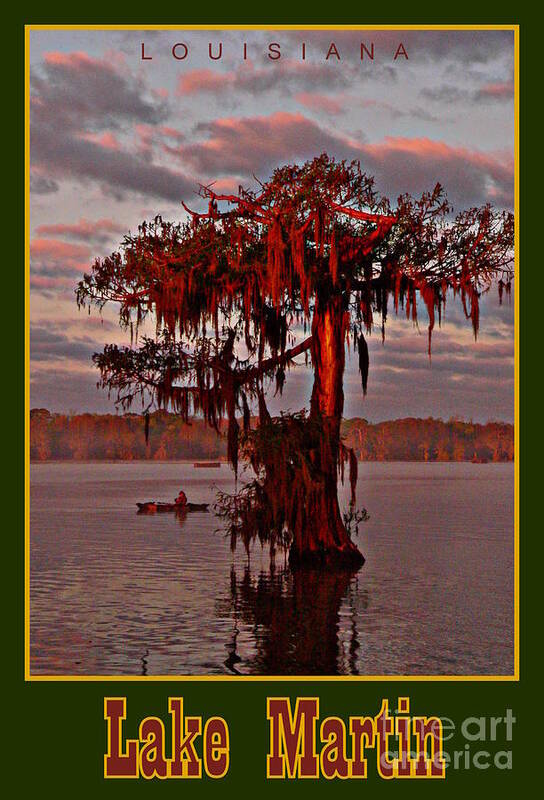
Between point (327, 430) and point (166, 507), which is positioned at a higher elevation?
point (327, 430)

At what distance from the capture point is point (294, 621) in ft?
76.8

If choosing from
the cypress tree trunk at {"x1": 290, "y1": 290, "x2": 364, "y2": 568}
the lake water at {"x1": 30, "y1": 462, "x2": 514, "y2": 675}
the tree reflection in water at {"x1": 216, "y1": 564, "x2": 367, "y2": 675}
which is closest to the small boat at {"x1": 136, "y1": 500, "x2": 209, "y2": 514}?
the lake water at {"x1": 30, "y1": 462, "x2": 514, "y2": 675}

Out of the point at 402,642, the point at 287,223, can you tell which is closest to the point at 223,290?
the point at 287,223

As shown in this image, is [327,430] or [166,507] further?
[166,507]

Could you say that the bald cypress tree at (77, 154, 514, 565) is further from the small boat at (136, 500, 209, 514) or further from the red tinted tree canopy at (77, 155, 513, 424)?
the small boat at (136, 500, 209, 514)

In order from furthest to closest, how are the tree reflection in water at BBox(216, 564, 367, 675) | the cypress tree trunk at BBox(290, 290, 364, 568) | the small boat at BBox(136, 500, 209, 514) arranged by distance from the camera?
the small boat at BBox(136, 500, 209, 514), the cypress tree trunk at BBox(290, 290, 364, 568), the tree reflection in water at BBox(216, 564, 367, 675)

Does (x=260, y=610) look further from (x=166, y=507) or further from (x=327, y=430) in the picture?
(x=166, y=507)

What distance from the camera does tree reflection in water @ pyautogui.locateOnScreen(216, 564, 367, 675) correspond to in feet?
61.6

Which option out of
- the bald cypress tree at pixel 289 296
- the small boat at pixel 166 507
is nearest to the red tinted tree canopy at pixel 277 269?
the bald cypress tree at pixel 289 296

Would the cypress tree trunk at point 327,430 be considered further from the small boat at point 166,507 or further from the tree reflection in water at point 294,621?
the small boat at point 166,507

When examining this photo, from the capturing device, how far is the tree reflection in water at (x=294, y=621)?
18.8 meters

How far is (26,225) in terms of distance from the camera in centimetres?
1526

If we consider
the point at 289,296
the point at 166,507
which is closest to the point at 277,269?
the point at 289,296

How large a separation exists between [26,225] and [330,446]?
1593 cm
